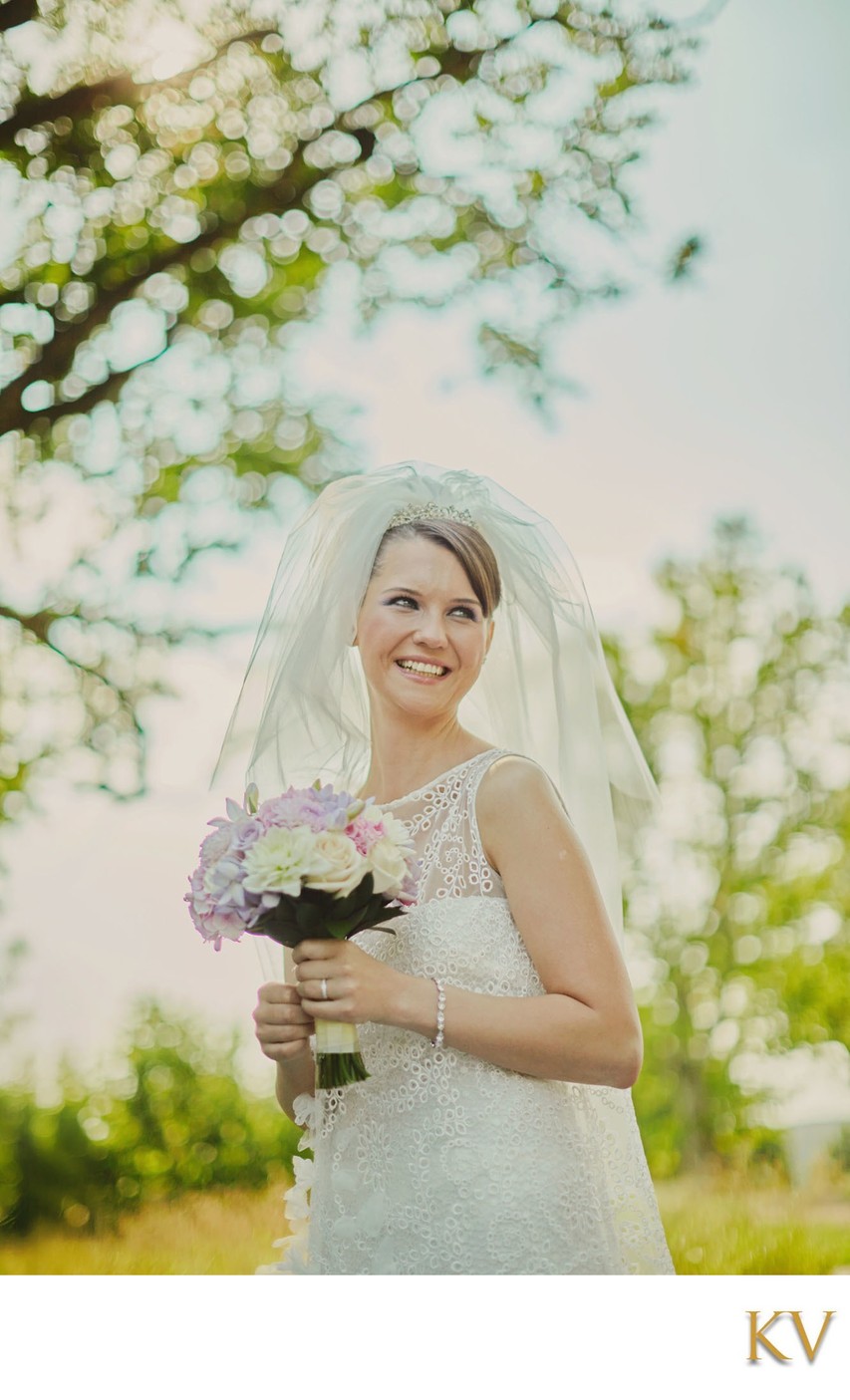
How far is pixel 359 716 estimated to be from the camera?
2.45 metres

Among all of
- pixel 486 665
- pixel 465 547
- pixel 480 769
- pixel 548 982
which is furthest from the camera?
pixel 486 665

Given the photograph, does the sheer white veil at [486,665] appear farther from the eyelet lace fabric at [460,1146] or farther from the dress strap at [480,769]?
the eyelet lace fabric at [460,1146]

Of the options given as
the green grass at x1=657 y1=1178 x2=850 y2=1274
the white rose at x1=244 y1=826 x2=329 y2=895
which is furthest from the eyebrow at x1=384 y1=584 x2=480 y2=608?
the green grass at x1=657 y1=1178 x2=850 y2=1274

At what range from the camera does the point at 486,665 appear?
2441 millimetres

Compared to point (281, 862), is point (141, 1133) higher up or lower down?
lower down

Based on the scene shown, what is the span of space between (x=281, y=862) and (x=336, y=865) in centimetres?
8

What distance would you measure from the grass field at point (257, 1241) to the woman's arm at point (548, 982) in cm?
333

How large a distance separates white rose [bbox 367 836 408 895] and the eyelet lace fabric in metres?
0.20

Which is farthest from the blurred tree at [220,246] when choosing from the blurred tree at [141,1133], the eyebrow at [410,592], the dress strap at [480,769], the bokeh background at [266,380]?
the dress strap at [480,769]

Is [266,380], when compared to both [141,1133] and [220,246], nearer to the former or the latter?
[220,246]
